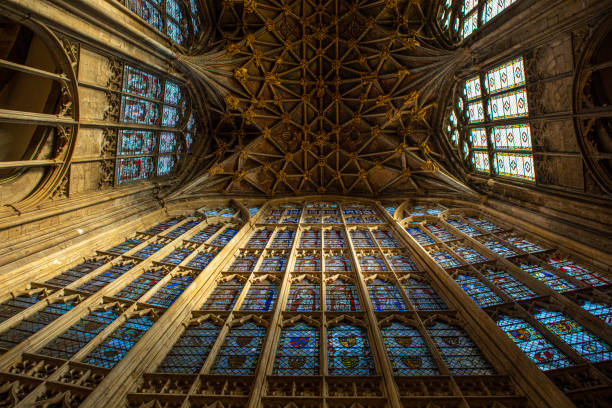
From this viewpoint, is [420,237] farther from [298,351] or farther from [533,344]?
[298,351]

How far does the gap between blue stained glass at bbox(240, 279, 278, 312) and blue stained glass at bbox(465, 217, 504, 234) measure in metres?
7.59

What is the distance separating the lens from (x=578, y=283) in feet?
25.9

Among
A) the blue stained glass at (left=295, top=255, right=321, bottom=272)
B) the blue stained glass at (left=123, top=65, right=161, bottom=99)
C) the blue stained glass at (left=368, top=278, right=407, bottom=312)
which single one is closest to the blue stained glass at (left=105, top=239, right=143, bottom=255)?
Answer: the blue stained glass at (left=123, top=65, right=161, bottom=99)

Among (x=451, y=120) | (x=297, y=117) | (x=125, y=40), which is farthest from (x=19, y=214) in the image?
(x=451, y=120)

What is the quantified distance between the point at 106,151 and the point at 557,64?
13.0 metres

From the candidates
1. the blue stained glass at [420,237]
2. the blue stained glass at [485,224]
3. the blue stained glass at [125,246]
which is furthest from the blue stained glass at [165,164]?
Answer: the blue stained glass at [485,224]

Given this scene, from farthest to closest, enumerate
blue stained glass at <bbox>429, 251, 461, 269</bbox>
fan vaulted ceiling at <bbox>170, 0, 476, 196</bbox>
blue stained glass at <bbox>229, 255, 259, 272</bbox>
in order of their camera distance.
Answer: fan vaulted ceiling at <bbox>170, 0, 476, 196</bbox>, blue stained glass at <bbox>229, 255, 259, 272</bbox>, blue stained glass at <bbox>429, 251, 461, 269</bbox>

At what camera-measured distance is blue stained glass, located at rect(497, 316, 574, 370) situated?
617 cm

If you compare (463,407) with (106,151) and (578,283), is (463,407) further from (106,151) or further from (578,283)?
(106,151)

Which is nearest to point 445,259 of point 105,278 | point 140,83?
point 105,278

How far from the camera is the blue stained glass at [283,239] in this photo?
13359 mm

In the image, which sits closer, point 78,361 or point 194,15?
point 78,361

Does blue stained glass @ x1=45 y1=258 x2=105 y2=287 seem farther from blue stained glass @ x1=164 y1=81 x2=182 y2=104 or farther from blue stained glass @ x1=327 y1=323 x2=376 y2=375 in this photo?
blue stained glass @ x1=164 y1=81 x2=182 y2=104

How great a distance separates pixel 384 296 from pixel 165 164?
37.5 ft
